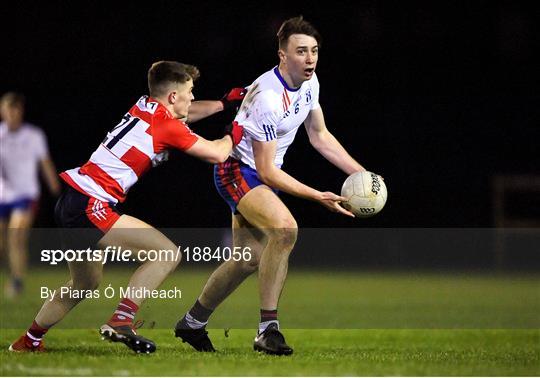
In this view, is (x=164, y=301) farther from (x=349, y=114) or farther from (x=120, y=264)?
(x=349, y=114)

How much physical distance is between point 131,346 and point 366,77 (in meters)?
14.8

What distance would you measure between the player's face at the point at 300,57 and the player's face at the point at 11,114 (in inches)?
278

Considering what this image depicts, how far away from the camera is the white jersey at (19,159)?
46.6ft

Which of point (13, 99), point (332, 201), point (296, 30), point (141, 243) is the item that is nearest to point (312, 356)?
point (332, 201)

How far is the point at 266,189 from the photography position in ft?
24.6

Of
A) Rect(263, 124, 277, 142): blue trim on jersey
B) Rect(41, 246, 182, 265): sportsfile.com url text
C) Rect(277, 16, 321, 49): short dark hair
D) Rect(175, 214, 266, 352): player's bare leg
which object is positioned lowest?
Rect(175, 214, 266, 352): player's bare leg

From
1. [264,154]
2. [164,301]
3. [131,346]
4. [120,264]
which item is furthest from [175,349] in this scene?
[120,264]

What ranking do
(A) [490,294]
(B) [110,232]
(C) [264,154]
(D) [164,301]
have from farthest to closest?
1. (A) [490,294]
2. (D) [164,301]
3. (C) [264,154]
4. (B) [110,232]

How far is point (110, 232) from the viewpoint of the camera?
6.74 meters

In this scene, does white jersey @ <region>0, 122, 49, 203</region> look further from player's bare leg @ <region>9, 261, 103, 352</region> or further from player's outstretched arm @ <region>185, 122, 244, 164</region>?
player's outstretched arm @ <region>185, 122, 244, 164</region>

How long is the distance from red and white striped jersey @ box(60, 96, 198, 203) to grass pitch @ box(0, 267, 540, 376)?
1.10 m

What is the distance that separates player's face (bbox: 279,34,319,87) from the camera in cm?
748

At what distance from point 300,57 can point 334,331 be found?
2.73 m

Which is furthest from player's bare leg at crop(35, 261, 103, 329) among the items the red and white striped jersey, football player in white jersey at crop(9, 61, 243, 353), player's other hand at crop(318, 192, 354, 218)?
player's other hand at crop(318, 192, 354, 218)
